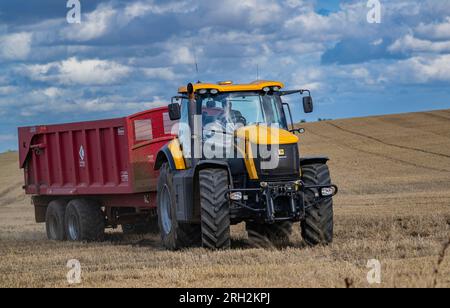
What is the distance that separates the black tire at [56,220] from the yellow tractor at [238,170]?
200 inches

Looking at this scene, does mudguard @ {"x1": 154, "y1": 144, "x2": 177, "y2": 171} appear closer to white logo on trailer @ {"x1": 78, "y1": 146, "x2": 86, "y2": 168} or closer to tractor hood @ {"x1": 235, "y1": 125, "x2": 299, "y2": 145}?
tractor hood @ {"x1": 235, "y1": 125, "x2": 299, "y2": 145}

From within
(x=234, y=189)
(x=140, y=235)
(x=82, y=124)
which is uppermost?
(x=82, y=124)

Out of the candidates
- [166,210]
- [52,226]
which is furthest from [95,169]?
[166,210]

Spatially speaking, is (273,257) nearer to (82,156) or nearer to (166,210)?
(166,210)

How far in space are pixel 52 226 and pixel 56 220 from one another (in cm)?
31

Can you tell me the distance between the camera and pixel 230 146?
11.6 m

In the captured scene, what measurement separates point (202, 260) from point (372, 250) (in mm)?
2049

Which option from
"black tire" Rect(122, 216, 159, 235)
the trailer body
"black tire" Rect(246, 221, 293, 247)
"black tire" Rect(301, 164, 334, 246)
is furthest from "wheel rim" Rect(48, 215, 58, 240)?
"black tire" Rect(301, 164, 334, 246)

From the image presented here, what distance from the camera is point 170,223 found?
1288 cm

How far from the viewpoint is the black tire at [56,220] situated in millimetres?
17016

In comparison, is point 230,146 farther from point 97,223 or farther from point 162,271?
point 97,223

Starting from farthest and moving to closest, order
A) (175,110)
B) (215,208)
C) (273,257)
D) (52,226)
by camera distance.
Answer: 1. (52,226)
2. (175,110)
3. (215,208)
4. (273,257)

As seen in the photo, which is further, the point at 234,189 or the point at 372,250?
the point at 234,189
